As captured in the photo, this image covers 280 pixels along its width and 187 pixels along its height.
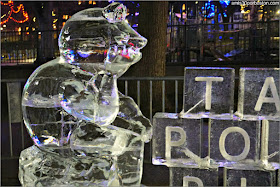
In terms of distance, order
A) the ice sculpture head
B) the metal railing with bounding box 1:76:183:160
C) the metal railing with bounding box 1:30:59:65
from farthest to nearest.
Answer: the metal railing with bounding box 1:30:59:65, the metal railing with bounding box 1:76:183:160, the ice sculpture head

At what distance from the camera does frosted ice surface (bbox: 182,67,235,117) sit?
197 centimetres

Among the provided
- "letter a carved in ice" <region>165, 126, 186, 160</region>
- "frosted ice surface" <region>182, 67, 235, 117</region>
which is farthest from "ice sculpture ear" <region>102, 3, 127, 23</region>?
"letter a carved in ice" <region>165, 126, 186, 160</region>

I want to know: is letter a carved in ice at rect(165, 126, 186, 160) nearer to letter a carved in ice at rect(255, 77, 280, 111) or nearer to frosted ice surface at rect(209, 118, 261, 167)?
frosted ice surface at rect(209, 118, 261, 167)

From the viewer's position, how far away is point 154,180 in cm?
322

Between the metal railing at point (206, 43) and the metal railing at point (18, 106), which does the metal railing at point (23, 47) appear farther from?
the metal railing at point (18, 106)

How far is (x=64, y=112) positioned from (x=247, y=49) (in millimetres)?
6852

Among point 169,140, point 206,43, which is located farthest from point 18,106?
point 206,43

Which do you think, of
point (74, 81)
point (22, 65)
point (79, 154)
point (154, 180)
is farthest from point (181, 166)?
point (22, 65)

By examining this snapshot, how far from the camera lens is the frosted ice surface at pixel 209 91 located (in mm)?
1970

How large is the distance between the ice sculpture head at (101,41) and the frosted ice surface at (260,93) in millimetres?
864

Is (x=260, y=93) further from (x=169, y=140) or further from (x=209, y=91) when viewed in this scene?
(x=169, y=140)

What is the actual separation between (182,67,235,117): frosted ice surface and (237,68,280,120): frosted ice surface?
2.8 inches

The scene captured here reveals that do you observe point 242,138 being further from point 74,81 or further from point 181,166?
point 74,81

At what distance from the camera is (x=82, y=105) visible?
125 cm
